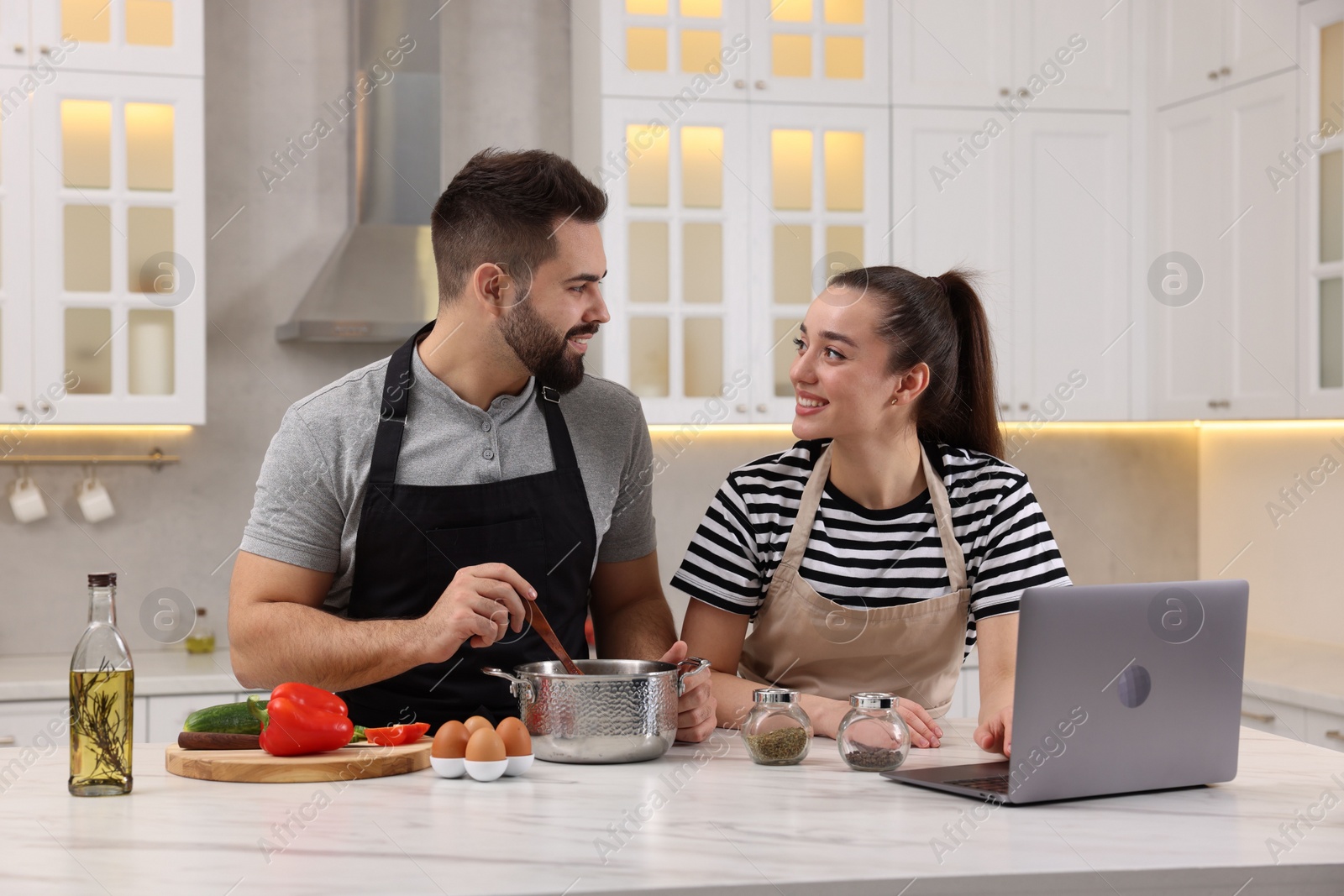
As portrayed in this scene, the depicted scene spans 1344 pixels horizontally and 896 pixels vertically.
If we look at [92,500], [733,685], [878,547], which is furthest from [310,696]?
[92,500]

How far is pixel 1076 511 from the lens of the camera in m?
4.32

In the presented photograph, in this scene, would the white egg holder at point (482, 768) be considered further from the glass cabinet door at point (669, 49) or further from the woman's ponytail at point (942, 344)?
the glass cabinet door at point (669, 49)

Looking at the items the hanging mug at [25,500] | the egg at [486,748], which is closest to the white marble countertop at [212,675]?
the hanging mug at [25,500]

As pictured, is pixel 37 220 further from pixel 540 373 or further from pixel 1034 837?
pixel 1034 837

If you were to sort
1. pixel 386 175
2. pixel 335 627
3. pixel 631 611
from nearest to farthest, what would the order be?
pixel 335 627, pixel 631 611, pixel 386 175

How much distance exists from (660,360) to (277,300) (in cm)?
115

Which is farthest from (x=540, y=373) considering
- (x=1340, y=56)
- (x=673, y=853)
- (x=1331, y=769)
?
(x=1340, y=56)

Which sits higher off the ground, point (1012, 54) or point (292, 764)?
point (1012, 54)

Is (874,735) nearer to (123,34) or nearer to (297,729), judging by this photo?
(297,729)

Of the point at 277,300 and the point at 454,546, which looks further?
the point at 277,300

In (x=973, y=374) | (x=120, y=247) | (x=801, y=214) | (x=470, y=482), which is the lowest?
(x=470, y=482)

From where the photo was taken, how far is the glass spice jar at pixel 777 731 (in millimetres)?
1570

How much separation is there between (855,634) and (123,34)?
2544 mm

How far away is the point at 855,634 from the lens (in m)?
1.96
